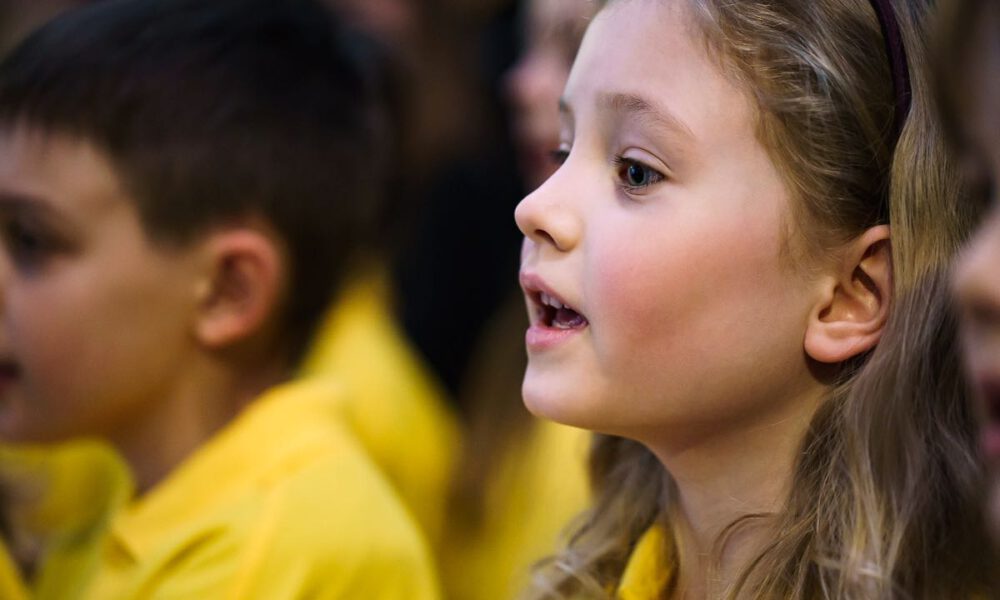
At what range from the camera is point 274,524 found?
159 centimetres

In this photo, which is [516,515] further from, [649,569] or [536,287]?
[536,287]

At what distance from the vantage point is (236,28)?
1947 millimetres

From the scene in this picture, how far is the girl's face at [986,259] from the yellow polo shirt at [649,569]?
571 millimetres

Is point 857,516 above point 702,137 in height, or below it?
below

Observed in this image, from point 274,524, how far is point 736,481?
0.67m

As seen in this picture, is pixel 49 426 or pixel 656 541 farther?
pixel 49 426

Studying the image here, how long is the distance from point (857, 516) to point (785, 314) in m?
0.21

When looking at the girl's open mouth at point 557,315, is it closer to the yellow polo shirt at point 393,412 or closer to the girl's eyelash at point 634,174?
the girl's eyelash at point 634,174

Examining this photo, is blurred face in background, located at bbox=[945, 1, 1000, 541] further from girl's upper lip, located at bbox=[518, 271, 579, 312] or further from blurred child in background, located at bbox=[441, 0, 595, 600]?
blurred child in background, located at bbox=[441, 0, 595, 600]

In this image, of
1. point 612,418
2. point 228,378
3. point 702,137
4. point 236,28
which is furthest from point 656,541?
point 236,28

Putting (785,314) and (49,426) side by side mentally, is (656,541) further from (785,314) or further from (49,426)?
(49,426)

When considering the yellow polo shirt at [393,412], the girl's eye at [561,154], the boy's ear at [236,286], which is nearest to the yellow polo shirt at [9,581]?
the boy's ear at [236,286]

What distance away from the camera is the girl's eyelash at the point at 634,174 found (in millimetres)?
1183

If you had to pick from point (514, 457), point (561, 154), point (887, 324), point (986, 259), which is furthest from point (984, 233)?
point (514, 457)
